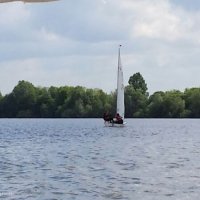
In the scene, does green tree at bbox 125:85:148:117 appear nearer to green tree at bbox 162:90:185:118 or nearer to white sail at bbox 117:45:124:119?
green tree at bbox 162:90:185:118

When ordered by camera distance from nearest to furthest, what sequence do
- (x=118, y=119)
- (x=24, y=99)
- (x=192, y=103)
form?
(x=118, y=119), (x=192, y=103), (x=24, y=99)

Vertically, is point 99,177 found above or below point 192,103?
below

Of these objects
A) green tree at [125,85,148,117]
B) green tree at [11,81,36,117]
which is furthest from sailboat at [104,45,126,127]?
green tree at [11,81,36,117]

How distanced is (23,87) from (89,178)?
544 feet

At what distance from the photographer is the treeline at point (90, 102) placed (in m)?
158

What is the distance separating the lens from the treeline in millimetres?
158250

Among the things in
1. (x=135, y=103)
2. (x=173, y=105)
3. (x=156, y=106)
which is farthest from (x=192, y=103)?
(x=135, y=103)

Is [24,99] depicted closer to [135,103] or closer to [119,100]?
[135,103]

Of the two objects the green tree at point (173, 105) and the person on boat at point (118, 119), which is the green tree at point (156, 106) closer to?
the green tree at point (173, 105)

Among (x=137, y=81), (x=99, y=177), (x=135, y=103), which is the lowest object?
(x=99, y=177)

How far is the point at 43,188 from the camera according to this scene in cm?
2452

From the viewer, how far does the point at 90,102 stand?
563 ft

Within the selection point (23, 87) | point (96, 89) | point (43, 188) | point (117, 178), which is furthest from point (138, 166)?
point (23, 87)

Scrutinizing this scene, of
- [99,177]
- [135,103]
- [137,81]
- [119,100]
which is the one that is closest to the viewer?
[99,177]
